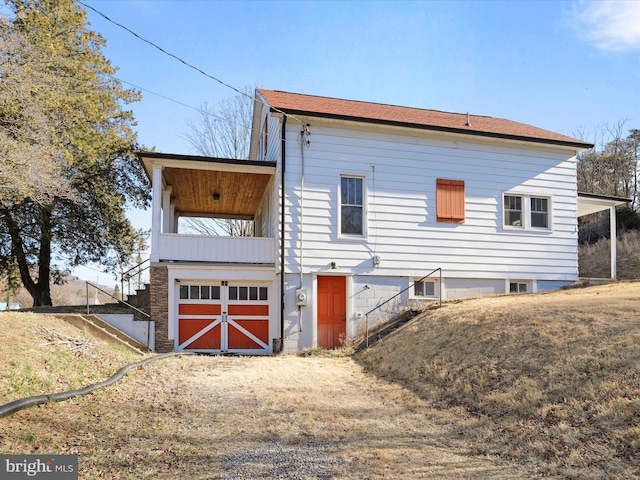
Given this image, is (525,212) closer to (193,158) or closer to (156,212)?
(193,158)

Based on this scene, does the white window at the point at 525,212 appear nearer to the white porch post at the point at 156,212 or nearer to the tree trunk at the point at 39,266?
the white porch post at the point at 156,212

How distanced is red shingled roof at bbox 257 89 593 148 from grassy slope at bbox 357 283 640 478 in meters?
6.31

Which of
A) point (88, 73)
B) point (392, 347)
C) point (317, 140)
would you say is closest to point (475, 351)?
point (392, 347)

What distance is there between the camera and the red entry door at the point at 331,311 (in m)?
15.0

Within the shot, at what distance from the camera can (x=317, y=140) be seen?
1504 cm

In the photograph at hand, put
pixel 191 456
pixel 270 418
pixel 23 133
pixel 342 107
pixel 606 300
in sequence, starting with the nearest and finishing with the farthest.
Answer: pixel 191 456, pixel 270 418, pixel 606 300, pixel 23 133, pixel 342 107

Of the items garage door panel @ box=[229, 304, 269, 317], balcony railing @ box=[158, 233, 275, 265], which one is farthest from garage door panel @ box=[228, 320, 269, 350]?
balcony railing @ box=[158, 233, 275, 265]

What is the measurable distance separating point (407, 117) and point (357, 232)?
173 inches

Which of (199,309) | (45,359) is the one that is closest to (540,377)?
(45,359)

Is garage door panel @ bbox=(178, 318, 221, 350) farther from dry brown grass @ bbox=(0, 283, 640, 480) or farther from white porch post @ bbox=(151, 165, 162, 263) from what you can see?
dry brown grass @ bbox=(0, 283, 640, 480)

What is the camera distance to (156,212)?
14406mm

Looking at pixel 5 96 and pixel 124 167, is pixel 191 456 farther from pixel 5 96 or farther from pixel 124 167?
pixel 124 167

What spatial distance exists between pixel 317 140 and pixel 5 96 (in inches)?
308

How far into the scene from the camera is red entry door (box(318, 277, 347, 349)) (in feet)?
49.1
